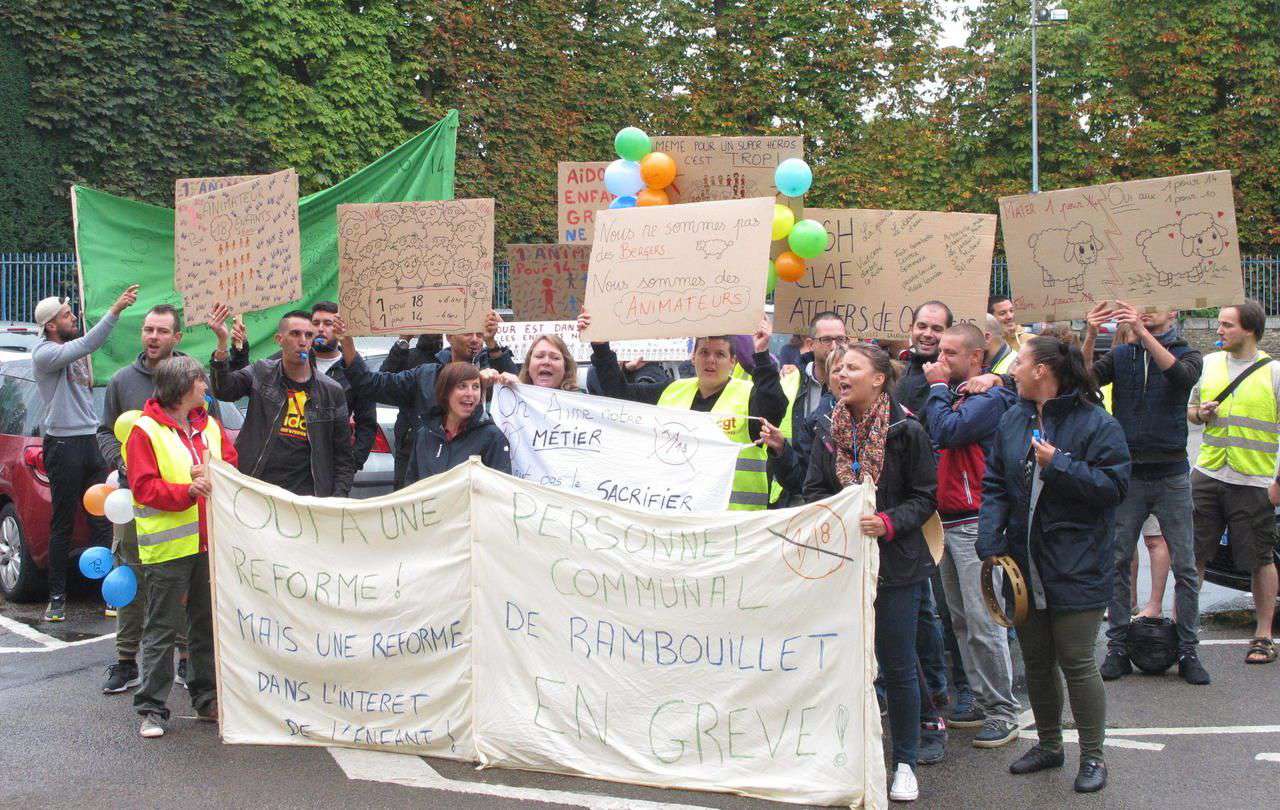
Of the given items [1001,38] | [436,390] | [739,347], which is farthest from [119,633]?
[1001,38]

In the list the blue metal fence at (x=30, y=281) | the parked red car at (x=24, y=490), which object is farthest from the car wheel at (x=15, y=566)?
the blue metal fence at (x=30, y=281)

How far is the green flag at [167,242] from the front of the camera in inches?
353

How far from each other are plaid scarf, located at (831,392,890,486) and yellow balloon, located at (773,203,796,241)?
2.16 meters

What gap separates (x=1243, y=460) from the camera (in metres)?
7.58

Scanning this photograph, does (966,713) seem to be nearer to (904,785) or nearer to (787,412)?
(904,785)

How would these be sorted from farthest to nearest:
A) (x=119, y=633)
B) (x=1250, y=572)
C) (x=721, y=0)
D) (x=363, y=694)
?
(x=721, y=0)
(x=1250, y=572)
(x=119, y=633)
(x=363, y=694)

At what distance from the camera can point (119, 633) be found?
7.02 metres

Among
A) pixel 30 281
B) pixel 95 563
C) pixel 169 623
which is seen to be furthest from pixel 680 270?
pixel 30 281

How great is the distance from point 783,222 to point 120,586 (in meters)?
3.92

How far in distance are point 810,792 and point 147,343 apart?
4.21m

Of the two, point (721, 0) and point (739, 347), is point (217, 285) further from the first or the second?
point (721, 0)

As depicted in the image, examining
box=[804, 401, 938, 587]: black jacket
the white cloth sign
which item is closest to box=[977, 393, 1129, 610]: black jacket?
box=[804, 401, 938, 587]: black jacket

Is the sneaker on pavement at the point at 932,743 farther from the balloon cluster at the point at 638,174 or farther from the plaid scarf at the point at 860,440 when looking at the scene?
the balloon cluster at the point at 638,174

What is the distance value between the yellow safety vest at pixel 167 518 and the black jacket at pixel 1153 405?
465 centimetres
